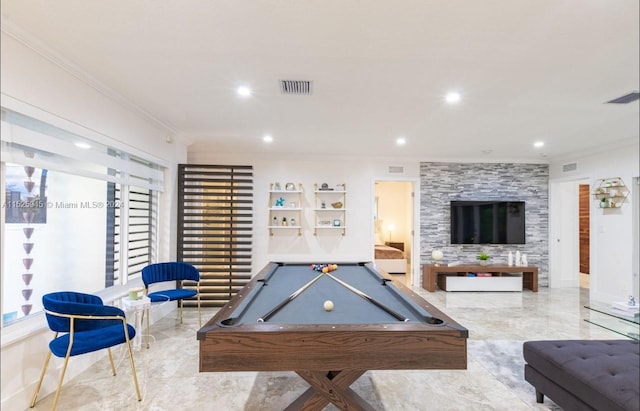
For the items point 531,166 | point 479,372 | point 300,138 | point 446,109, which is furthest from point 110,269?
point 531,166

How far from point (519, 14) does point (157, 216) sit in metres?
4.26

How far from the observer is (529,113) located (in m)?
3.27

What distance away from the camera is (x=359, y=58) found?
2.15 metres

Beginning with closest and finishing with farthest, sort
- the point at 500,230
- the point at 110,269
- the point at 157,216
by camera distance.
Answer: the point at 110,269
the point at 157,216
the point at 500,230

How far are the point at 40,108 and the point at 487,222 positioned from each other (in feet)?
20.5

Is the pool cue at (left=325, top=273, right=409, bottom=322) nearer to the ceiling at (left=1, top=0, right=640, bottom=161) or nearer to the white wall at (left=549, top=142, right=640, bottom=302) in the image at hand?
the ceiling at (left=1, top=0, right=640, bottom=161)

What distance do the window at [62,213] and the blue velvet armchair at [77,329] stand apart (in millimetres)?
299

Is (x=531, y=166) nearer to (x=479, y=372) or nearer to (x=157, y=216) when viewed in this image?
(x=479, y=372)

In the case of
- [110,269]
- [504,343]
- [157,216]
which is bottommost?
[504,343]

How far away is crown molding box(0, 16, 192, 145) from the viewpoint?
6.08 feet

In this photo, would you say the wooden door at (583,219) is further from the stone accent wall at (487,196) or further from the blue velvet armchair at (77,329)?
the blue velvet armchair at (77,329)

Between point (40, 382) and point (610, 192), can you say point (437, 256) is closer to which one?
point (610, 192)

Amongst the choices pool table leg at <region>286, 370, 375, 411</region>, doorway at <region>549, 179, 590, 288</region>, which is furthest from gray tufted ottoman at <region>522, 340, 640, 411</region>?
doorway at <region>549, 179, 590, 288</region>

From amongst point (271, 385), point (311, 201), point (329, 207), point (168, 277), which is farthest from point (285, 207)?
point (271, 385)
